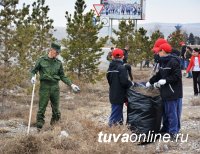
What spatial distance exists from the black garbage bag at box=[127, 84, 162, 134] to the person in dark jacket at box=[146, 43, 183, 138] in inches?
6.2

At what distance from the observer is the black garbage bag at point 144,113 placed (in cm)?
767

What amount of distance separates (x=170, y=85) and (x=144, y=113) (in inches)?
26.4

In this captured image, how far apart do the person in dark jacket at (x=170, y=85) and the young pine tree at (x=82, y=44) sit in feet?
28.8

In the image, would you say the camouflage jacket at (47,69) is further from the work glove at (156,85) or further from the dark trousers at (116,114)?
the work glove at (156,85)

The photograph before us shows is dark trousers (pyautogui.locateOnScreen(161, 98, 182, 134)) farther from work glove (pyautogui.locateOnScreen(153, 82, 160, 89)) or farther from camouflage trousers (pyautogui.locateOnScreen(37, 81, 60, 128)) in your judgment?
camouflage trousers (pyautogui.locateOnScreen(37, 81, 60, 128))

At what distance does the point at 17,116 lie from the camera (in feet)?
35.0

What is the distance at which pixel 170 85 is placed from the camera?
781cm

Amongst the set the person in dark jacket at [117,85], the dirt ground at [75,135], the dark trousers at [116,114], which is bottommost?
the dirt ground at [75,135]

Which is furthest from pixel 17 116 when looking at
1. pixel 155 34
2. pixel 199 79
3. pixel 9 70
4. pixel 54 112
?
pixel 155 34

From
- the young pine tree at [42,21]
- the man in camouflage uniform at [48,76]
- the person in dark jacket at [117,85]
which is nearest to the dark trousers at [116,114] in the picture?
the person in dark jacket at [117,85]

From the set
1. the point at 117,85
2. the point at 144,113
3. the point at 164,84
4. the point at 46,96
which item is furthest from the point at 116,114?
the point at 46,96

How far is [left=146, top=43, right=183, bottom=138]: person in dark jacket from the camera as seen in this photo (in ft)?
25.5

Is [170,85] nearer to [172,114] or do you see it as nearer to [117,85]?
[172,114]

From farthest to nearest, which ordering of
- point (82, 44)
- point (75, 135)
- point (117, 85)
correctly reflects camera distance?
point (82, 44) < point (117, 85) < point (75, 135)
